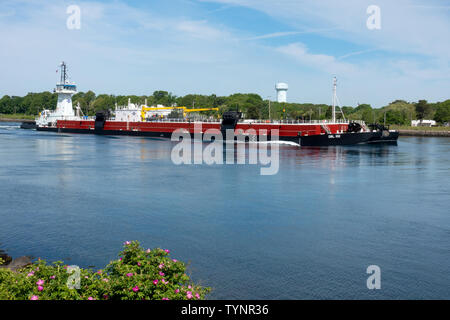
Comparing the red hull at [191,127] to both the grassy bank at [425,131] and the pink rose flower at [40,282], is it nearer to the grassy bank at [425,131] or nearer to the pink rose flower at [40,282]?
the grassy bank at [425,131]

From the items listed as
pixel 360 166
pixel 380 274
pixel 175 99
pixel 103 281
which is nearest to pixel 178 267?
pixel 103 281

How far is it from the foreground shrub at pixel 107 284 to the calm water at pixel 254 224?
15.0 ft

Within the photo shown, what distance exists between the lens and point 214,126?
309 feet

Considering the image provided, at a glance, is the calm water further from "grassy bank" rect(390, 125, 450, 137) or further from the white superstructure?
"grassy bank" rect(390, 125, 450, 137)

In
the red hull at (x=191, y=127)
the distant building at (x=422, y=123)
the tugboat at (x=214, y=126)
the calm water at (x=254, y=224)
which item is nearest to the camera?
the calm water at (x=254, y=224)

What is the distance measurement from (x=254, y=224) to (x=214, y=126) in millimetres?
73085

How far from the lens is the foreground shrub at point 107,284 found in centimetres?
841

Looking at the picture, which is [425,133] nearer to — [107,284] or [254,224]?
[254,224]

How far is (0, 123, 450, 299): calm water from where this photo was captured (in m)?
15.1

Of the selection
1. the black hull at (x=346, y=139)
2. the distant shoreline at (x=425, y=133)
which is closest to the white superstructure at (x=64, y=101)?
the black hull at (x=346, y=139)

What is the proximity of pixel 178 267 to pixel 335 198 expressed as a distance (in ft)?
70.4

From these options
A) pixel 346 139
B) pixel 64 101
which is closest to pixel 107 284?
pixel 346 139

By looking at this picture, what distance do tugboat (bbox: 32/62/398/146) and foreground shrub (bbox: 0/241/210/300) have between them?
7033cm

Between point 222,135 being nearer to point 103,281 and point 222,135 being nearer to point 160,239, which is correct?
point 160,239
